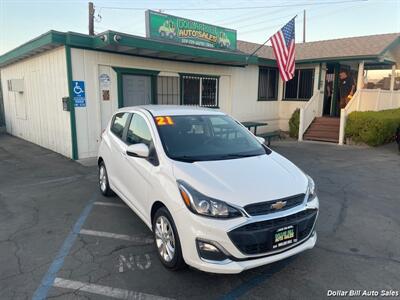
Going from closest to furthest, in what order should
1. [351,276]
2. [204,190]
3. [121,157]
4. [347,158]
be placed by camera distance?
[204,190] < [351,276] < [121,157] < [347,158]

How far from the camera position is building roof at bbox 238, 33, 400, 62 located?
12.2 meters

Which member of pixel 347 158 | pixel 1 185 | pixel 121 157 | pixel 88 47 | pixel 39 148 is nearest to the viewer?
pixel 121 157

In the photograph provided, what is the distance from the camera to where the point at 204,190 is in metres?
2.84

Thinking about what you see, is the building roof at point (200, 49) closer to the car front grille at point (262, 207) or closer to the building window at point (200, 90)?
the building window at point (200, 90)

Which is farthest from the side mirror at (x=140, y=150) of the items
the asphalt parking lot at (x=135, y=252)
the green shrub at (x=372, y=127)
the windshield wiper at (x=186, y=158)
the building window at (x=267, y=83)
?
the building window at (x=267, y=83)

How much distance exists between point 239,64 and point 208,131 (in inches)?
337

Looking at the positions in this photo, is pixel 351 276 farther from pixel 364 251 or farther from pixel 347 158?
pixel 347 158

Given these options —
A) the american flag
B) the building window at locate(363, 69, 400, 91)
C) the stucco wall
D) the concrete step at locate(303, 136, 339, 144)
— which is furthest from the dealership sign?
the building window at locate(363, 69, 400, 91)

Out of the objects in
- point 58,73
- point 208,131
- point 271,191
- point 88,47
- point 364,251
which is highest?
point 88,47

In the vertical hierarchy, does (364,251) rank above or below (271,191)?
below

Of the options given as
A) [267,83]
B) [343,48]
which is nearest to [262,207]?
[267,83]

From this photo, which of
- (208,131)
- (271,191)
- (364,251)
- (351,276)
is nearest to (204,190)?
(271,191)

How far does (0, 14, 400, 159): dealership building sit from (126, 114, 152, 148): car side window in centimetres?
392

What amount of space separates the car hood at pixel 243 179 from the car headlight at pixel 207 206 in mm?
46
